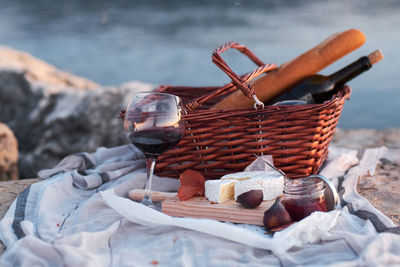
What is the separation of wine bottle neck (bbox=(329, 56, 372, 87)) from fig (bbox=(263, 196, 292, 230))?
1034 millimetres

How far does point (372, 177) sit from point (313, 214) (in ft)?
3.09

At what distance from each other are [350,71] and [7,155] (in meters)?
2.48

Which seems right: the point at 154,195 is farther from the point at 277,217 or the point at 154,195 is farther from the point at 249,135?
the point at 277,217

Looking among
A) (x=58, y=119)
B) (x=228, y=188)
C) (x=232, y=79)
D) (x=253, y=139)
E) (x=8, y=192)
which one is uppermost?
(x=232, y=79)

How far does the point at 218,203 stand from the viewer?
62.8 inches

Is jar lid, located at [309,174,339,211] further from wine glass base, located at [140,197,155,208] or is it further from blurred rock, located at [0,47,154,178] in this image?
blurred rock, located at [0,47,154,178]

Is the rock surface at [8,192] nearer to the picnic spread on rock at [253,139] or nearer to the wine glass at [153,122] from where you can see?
the picnic spread on rock at [253,139]

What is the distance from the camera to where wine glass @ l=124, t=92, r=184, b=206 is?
1.58 m

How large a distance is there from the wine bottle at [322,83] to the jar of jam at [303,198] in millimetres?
745

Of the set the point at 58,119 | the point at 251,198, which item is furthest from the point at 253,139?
the point at 58,119

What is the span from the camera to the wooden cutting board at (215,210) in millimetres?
1504

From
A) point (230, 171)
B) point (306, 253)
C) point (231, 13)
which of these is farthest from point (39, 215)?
point (231, 13)

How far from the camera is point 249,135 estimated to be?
1854mm

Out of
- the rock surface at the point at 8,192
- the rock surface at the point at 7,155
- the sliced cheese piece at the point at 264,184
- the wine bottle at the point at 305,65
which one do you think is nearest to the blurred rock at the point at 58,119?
the rock surface at the point at 7,155
